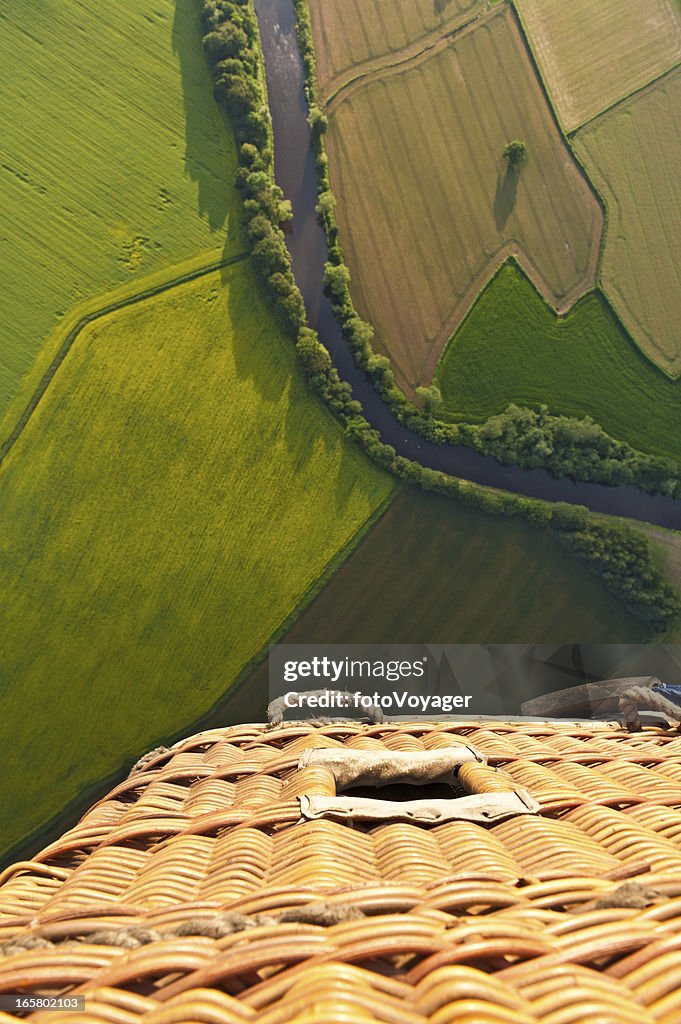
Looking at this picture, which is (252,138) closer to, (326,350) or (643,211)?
(326,350)

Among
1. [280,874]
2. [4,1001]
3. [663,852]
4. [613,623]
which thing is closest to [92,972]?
[4,1001]

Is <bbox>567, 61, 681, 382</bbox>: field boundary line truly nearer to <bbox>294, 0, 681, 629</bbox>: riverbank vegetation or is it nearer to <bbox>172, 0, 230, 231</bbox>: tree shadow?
<bbox>294, 0, 681, 629</bbox>: riverbank vegetation

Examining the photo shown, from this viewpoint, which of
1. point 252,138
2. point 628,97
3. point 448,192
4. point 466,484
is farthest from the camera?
point 628,97

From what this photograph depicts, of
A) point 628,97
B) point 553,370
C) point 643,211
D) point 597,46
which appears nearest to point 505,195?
point 643,211

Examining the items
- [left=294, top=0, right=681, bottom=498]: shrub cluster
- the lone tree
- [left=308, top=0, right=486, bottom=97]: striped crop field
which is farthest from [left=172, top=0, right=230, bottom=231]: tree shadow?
the lone tree

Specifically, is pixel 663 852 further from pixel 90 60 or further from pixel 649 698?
pixel 90 60

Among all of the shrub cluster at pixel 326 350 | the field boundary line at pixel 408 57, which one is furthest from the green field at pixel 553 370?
the field boundary line at pixel 408 57
